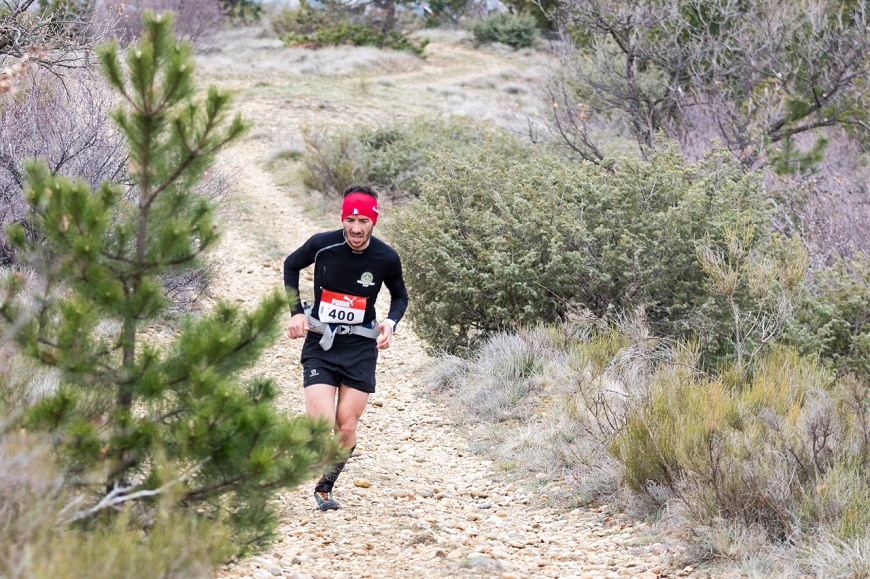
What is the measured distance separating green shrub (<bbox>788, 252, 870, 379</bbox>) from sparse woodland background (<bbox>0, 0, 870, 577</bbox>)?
3 centimetres

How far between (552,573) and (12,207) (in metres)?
4.98

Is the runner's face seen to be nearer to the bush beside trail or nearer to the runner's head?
the runner's head

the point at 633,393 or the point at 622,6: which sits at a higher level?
the point at 622,6

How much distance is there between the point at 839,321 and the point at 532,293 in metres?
2.40

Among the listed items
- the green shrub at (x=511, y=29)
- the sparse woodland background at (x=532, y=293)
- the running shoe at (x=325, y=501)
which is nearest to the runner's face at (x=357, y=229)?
the sparse woodland background at (x=532, y=293)

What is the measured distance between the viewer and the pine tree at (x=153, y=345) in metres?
3.10

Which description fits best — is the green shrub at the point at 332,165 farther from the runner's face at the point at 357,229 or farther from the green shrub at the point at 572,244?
the runner's face at the point at 357,229

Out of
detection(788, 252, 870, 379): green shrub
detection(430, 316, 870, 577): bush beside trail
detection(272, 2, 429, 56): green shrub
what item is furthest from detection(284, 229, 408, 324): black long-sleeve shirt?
detection(272, 2, 429, 56): green shrub

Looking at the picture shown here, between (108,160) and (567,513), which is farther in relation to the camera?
(108,160)

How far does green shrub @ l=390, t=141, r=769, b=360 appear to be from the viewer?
7426 mm

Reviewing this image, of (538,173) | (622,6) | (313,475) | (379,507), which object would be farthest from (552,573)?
(622,6)

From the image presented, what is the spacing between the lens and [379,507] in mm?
5387

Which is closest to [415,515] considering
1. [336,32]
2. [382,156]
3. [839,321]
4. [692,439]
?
[692,439]

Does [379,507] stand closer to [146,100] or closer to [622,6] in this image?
[146,100]
